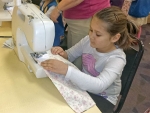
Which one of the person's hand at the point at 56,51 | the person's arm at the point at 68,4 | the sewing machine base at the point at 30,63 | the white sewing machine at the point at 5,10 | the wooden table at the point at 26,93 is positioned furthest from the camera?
the white sewing machine at the point at 5,10

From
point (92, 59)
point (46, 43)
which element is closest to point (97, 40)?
point (92, 59)

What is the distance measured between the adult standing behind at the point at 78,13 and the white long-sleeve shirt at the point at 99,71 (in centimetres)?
13

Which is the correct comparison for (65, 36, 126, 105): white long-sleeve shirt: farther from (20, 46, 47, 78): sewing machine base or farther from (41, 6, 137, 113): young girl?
(20, 46, 47, 78): sewing machine base

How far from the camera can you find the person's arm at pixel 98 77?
904 millimetres

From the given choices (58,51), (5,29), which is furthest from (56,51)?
(5,29)

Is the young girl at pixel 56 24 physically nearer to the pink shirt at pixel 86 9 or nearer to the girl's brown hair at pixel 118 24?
the pink shirt at pixel 86 9

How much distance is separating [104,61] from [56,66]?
265 millimetres

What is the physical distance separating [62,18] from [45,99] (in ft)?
2.53

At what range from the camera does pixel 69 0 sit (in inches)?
50.2

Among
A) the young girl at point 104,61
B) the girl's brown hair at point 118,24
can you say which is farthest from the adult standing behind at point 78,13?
the girl's brown hair at point 118,24

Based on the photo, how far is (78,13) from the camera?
137 centimetres

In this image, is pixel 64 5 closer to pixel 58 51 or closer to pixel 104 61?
pixel 58 51

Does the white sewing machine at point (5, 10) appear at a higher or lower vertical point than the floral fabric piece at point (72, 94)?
higher

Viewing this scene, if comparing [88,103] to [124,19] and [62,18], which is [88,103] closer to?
[124,19]
